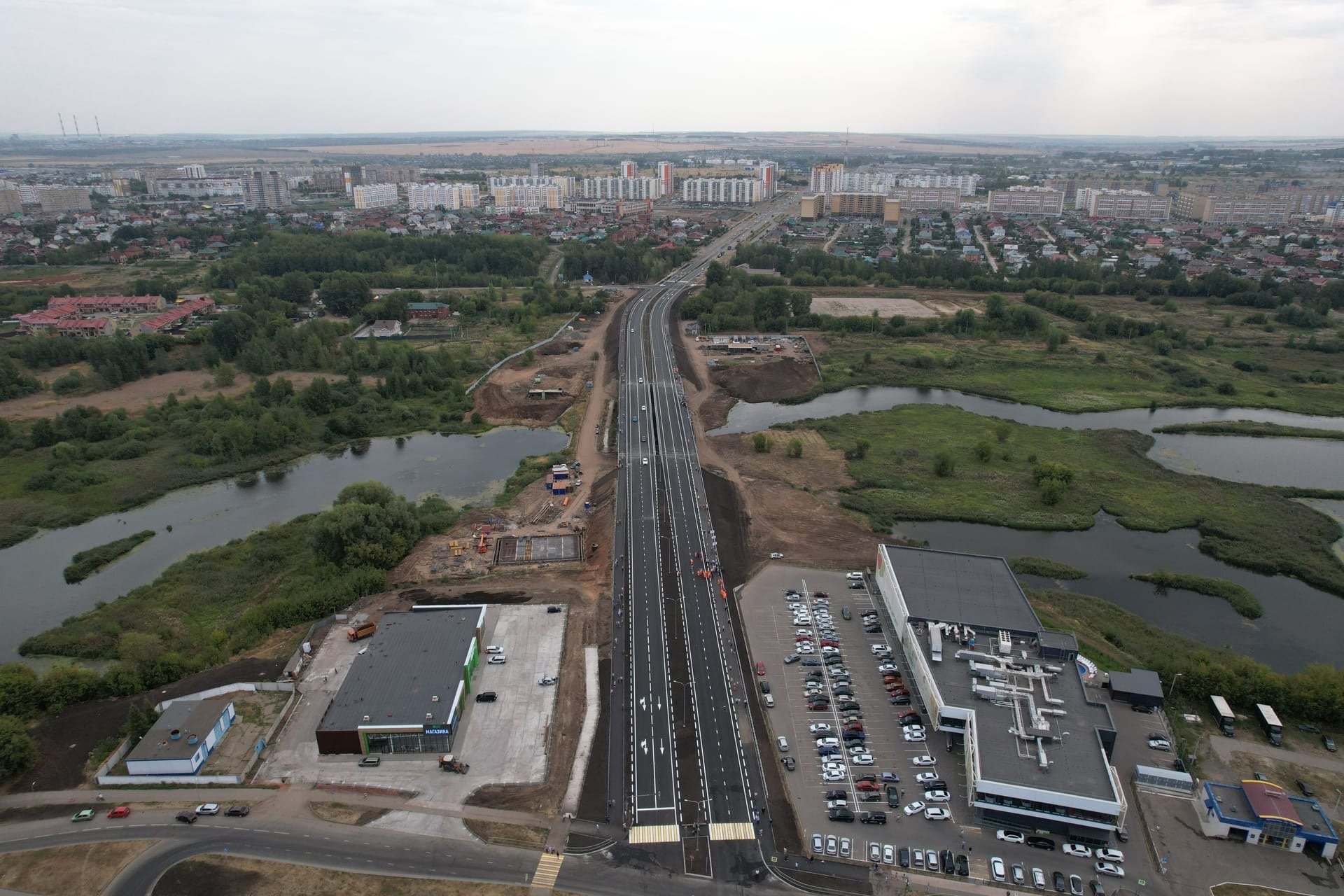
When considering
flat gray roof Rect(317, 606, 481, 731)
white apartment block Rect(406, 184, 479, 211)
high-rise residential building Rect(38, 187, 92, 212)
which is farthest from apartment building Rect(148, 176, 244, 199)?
flat gray roof Rect(317, 606, 481, 731)

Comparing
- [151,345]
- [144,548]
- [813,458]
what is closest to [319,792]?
[144,548]

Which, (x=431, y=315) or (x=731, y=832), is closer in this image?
(x=731, y=832)

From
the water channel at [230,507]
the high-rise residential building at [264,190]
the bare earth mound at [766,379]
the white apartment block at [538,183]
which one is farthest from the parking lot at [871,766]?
the high-rise residential building at [264,190]

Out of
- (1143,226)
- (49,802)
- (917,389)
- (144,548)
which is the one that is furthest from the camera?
(1143,226)

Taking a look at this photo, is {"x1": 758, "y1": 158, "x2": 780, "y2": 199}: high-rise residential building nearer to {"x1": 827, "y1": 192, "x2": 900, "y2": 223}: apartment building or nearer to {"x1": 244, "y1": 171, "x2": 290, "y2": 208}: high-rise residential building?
{"x1": 827, "y1": 192, "x2": 900, "y2": 223}: apartment building

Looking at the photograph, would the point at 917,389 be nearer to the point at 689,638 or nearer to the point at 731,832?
the point at 689,638

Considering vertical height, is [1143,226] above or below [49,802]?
above

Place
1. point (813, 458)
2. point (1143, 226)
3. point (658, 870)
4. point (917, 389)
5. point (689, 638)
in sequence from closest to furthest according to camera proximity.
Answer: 1. point (658, 870)
2. point (689, 638)
3. point (813, 458)
4. point (917, 389)
5. point (1143, 226)
